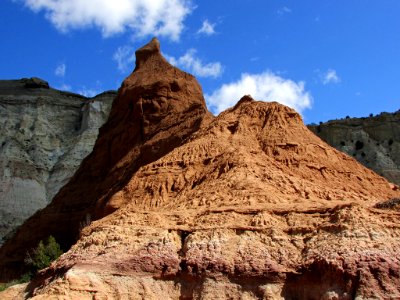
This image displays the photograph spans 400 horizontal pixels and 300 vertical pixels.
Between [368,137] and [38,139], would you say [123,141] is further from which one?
[368,137]

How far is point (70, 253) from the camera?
1773 centimetres

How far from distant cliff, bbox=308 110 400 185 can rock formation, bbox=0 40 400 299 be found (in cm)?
4141

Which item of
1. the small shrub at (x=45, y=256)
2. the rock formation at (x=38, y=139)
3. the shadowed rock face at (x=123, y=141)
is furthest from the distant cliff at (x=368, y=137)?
the small shrub at (x=45, y=256)

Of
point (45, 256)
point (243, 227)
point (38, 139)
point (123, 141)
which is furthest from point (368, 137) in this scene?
point (243, 227)

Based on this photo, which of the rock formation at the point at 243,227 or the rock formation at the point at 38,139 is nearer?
the rock formation at the point at 243,227

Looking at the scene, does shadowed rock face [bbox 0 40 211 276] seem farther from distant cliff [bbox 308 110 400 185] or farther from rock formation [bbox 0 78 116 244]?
distant cliff [bbox 308 110 400 185]

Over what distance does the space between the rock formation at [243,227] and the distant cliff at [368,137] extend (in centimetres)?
4141

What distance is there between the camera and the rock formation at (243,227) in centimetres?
1523

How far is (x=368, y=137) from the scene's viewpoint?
70.6 metres

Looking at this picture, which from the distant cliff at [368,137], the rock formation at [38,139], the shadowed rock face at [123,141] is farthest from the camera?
the distant cliff at [368,137]

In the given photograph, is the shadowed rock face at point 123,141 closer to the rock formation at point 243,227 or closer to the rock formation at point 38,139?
the rock formation at point 243,227

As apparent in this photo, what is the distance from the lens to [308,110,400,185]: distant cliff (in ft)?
216

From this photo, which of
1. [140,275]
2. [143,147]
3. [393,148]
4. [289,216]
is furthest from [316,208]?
[393,148]

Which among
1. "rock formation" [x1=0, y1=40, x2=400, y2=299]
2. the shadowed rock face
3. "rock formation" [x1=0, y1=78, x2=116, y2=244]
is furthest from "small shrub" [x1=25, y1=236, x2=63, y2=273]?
"rock formation" [x1=0, y1=78, x2=116, y2=244]
